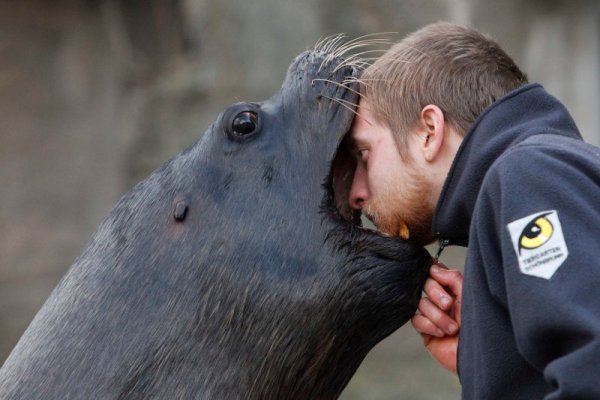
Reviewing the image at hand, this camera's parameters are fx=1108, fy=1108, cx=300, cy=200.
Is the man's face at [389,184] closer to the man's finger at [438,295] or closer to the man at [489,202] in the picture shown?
the man at [489,202]

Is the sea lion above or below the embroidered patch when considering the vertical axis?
below

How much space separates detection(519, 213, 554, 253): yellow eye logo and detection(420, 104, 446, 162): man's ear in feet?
1.67

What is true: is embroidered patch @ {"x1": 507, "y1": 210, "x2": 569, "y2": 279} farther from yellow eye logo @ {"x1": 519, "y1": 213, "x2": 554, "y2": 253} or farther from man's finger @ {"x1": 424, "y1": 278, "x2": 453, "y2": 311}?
man's finger @ {"x1": 424, "y1": 278, "x2": 453, "y2": 311}

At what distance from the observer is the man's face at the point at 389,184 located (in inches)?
99.7

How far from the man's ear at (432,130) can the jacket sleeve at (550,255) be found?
347 millimetres

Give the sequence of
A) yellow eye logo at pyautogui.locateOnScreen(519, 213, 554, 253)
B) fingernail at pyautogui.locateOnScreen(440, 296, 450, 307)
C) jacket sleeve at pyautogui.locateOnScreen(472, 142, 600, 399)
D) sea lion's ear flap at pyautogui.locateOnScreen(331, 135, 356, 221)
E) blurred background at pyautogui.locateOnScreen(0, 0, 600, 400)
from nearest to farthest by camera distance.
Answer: jacket sleeve at pyautogui.locateOnScreen(472, 142, 600, 399) < yellow eye logo at pyautogui.locateOnScreen(519, 213, 554, 253) < fingernail at pyautogui.locateOnScreen(440, 296, 450, 307) < sea lion's ear flap at pyautogui.locateOnScreen(331, 135, 356, 221) < blurred background at pyautogui.locateOnScreen(0, 0, 600, 400)

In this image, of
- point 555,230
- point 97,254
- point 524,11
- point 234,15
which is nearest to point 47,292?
point 234,15

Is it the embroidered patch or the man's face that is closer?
the embroidered patch

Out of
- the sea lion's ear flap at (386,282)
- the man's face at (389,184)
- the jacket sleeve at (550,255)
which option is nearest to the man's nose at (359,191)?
the man's face at (389,184)

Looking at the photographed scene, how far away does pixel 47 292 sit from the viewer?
620 centimetres

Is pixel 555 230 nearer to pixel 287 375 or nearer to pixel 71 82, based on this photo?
pixel 287 375

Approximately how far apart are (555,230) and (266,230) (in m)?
0.77

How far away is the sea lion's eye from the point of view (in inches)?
103

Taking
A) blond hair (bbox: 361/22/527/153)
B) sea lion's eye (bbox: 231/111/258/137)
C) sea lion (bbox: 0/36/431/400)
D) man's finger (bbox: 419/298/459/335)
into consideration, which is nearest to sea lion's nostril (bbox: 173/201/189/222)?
sea lion (bbox: 0/36/431/400)
